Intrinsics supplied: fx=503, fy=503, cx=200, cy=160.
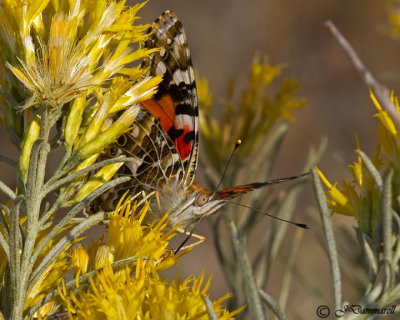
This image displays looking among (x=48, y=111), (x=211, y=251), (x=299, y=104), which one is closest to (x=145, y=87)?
(x=48, y=111)

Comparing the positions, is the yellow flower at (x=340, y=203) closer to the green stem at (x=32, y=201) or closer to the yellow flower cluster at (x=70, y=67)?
the yellow flower cluster at (x=70, y=67)

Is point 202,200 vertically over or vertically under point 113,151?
under

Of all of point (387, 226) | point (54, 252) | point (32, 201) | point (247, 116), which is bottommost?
point (387, 226)

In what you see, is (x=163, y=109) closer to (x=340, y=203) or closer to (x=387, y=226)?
(x=340, y=203)

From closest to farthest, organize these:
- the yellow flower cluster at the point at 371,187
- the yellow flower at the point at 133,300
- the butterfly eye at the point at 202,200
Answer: the yellow flower at the point at 133,300, the yellow flower cluster at the point at 371,187, the butterfly eye at the point at 202,200

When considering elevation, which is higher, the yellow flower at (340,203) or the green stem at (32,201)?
the green stem at (32,201)

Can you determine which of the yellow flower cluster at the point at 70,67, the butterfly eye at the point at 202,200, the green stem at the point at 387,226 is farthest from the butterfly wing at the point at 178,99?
the green stem at the point at 387,226

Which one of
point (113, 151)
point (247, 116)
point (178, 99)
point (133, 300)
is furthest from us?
point (247, 116)

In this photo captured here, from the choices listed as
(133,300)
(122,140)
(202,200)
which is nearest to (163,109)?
(122,140)
